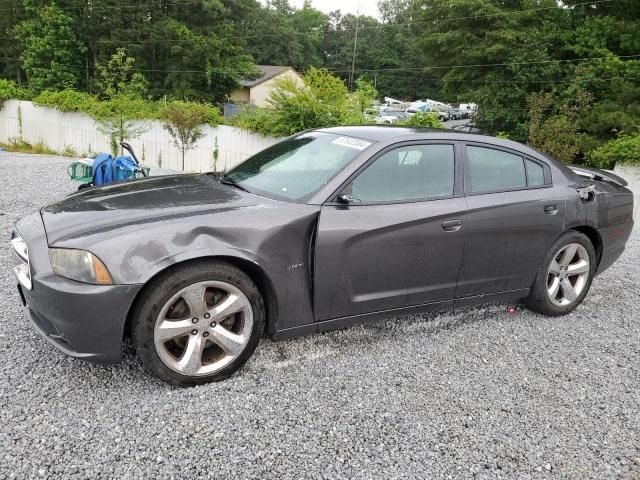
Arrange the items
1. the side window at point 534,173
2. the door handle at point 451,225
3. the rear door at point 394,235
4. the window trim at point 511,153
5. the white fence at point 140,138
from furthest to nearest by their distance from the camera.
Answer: the white fence at point 140,138 → the side window at point 534,173 → the window trim at point 511,153 → the door handle at point 451,225 → the rear door at point 394,235

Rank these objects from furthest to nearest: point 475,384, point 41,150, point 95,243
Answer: point 41,150, point 475,384, point 95,243

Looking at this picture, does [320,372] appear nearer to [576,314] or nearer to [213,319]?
[213,319]

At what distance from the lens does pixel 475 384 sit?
3.21m

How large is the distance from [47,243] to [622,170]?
10.8m

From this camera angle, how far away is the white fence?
1493cm

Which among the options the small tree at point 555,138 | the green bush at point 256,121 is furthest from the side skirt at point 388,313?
the green bush at point 256,121

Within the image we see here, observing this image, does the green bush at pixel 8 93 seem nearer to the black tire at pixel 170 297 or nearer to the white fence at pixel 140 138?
the white fence at pixel 140 138

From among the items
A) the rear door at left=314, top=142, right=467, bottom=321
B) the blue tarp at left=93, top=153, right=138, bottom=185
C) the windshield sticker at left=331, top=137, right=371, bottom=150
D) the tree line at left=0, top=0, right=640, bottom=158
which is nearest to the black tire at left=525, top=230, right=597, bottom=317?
the rear door at left=314, top=142, right=467, bottom=321

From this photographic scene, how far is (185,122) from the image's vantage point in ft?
49.5

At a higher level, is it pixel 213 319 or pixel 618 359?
pixel 213 319

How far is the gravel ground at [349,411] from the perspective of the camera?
94.6 inches

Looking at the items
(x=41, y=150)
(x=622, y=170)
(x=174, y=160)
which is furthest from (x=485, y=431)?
(x=41, y=150)

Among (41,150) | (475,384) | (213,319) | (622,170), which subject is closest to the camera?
(213,319)

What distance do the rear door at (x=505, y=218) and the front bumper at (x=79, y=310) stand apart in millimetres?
2294
